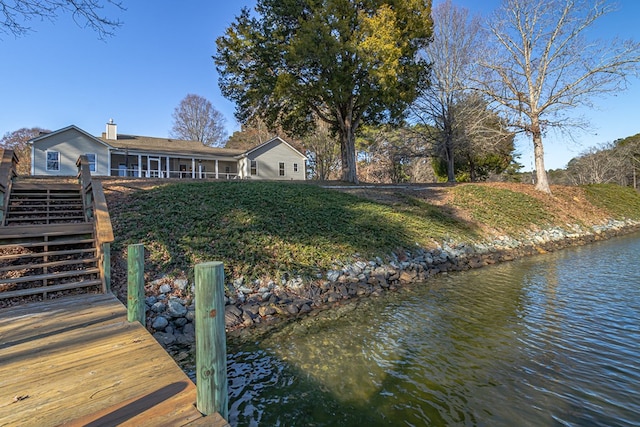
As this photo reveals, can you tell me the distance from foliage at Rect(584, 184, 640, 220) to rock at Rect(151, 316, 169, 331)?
79.6 feet

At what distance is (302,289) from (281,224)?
99.7 inches

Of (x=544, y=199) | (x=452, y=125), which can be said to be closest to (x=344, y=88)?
(x=452, y=125)

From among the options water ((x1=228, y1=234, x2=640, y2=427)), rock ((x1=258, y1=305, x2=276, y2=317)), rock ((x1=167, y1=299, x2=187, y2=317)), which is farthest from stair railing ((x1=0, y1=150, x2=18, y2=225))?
water ((x1=228, y1=234, x2=640, y2=427))

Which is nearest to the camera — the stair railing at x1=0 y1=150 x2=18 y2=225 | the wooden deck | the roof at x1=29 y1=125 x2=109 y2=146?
the wooden deck

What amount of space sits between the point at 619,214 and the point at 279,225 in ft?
72.6

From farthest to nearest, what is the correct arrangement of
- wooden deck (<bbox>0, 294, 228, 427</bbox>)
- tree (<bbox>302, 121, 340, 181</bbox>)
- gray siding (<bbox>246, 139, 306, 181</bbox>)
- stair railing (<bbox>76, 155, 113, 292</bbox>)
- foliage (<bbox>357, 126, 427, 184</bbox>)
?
tree (<bbox>302, 121, 340, 181</bbox>) → foliage (<bbox>357, 126, 427, 184</bbox>) → gray siding (<bbox>246, 139, 306, 181</bbox>) → stair railing (<bbox>76, 155, 113, 292</bbox>) → wooden deck (<bbox>0, 294, 228, 427</bbox>)

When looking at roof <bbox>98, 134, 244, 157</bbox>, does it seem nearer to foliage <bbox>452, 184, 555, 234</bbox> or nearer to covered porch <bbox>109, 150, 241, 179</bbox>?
covered porch <bbox>109, 150, 241, 179</bbox>

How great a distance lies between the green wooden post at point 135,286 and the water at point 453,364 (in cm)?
140

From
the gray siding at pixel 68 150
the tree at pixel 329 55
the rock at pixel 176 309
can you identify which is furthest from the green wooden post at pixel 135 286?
the gray siding at pixel 68 150

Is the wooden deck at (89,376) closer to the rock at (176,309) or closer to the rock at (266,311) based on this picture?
the rock at (176,309)

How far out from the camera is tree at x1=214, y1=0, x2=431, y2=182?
1562 cm

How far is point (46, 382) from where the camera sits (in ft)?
8.21

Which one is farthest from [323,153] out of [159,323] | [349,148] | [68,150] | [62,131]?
[159,323]

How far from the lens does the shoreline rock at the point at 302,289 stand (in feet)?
17.4
